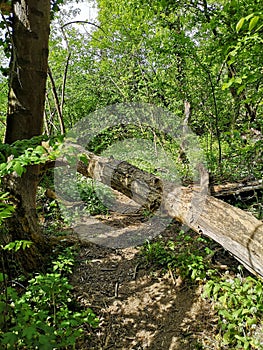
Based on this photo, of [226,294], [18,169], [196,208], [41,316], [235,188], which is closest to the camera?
[18,169]

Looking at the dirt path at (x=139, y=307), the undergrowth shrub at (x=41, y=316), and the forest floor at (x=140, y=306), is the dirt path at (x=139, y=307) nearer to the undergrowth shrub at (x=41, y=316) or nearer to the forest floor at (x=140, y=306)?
the forest floor at (x=140, y=306)

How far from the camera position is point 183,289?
106 inches

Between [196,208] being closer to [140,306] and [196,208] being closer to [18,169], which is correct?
[140,306]

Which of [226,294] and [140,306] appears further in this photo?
[140,306]

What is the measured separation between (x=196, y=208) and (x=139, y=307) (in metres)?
1.16

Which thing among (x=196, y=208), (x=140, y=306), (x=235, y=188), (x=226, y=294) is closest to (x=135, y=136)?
(x=235, y=188)

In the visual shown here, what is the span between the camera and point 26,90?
271cm

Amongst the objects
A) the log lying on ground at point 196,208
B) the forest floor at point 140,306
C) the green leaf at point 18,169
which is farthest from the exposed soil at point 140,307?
the green leaf at point 18,169

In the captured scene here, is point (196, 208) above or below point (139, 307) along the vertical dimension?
above

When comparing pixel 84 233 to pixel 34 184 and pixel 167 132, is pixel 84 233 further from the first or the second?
pixel 167 132

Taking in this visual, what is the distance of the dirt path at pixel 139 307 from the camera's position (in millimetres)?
2260

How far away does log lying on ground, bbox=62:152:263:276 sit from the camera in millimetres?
2391

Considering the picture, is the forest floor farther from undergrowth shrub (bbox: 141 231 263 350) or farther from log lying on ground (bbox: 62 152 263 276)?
log lying on ground (bbox: 62 152 263 276)

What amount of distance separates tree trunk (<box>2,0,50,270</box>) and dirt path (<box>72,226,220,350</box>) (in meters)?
0.69
